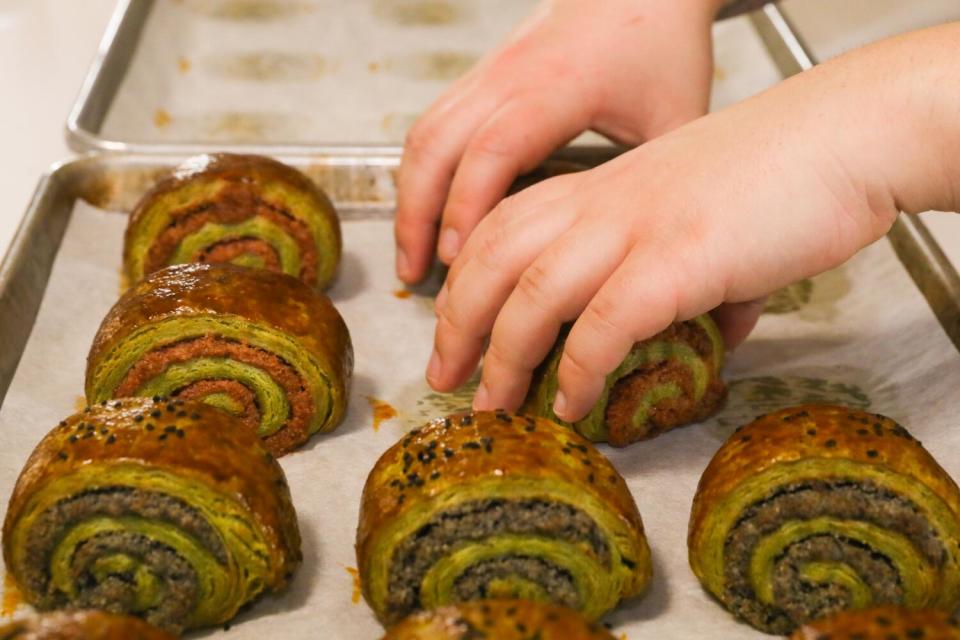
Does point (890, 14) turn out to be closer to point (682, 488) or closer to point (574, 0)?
point (574, 0)

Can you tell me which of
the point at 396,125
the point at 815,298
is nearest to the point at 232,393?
the point at 815,298

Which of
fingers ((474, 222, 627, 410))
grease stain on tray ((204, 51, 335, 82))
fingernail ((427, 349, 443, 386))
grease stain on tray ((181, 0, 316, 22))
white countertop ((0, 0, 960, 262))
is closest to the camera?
fingers ((474, 222, 627, 410))

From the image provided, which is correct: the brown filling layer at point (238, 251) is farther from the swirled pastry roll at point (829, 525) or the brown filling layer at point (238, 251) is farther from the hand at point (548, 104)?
the swirled pastry roll at point (829, 525)

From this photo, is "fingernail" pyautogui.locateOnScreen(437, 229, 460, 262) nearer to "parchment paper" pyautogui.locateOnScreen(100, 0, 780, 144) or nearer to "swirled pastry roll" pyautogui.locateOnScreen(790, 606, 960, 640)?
"parchment paper" pyautogui.locateOnScreen(100, 0, 780, 144)

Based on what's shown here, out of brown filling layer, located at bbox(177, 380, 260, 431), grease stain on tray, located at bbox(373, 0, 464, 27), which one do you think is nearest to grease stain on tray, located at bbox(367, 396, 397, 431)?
brown filling layer, located at bbox(177, 380, 260, 431)

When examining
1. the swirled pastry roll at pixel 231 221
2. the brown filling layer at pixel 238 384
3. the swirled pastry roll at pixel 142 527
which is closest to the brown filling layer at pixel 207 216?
the swirled pastry roll at pixel 231 221

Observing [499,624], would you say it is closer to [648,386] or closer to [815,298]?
[648,386]

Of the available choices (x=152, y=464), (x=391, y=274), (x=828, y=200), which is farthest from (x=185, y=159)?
(x=828, y=200)
